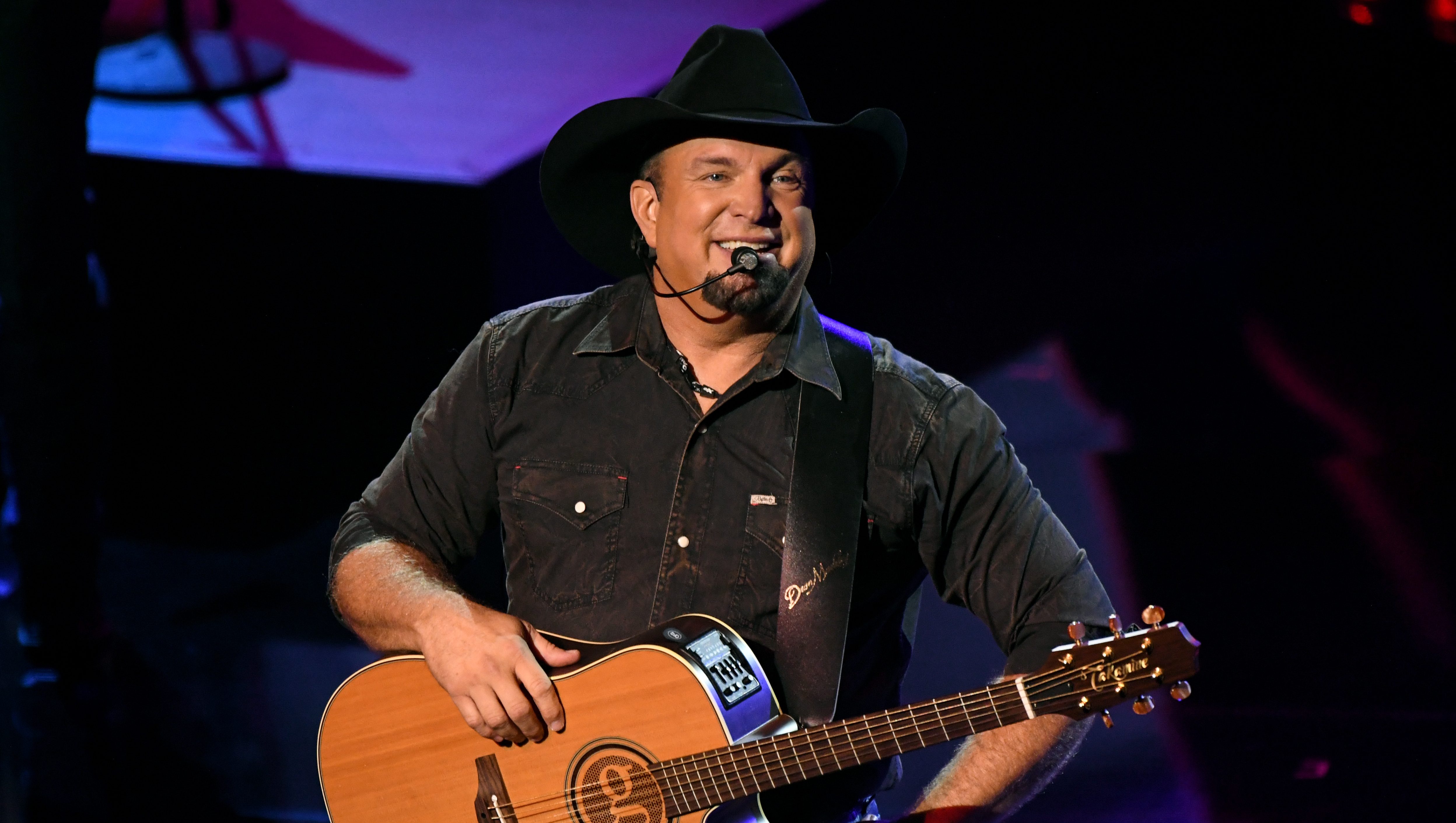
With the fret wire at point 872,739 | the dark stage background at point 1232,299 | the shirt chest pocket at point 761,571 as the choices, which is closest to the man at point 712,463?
the shirt chest pocket at point 761,571

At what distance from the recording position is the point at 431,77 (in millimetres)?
4598

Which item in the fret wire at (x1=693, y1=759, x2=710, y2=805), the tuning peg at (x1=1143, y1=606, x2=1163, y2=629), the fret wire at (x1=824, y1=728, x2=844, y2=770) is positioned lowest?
the fret wire at (x1=693, y1=759, x2=710, y2=805)

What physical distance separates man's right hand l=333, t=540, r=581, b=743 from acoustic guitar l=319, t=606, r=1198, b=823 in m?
0.05

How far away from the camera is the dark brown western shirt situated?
2508 mm

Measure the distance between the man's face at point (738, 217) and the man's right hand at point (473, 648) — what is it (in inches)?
32.3

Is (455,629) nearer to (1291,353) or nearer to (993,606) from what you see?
(993,606)

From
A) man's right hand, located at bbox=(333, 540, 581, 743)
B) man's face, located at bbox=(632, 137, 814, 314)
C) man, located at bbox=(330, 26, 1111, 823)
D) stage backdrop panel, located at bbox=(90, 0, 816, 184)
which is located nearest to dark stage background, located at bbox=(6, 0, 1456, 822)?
stage backdrop panel, located at bbox=(90, 0, 816, 184)

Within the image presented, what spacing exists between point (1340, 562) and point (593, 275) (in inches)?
111

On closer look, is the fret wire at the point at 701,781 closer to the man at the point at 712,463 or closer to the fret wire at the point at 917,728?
the man at the point at 712,463

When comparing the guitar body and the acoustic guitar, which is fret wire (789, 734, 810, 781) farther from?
the guitar body

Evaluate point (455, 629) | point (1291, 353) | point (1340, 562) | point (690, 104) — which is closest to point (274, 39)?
point (690, 104)

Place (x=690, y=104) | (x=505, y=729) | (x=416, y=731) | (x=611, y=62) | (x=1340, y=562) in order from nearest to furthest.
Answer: (x=505, y=729), (x=416, y=731), (x=690, y=104), (x=1340, y=562), (x=611, y=62)

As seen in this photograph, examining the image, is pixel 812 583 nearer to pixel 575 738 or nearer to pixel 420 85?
pixel 575 738

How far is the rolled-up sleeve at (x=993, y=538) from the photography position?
2.42 meters
